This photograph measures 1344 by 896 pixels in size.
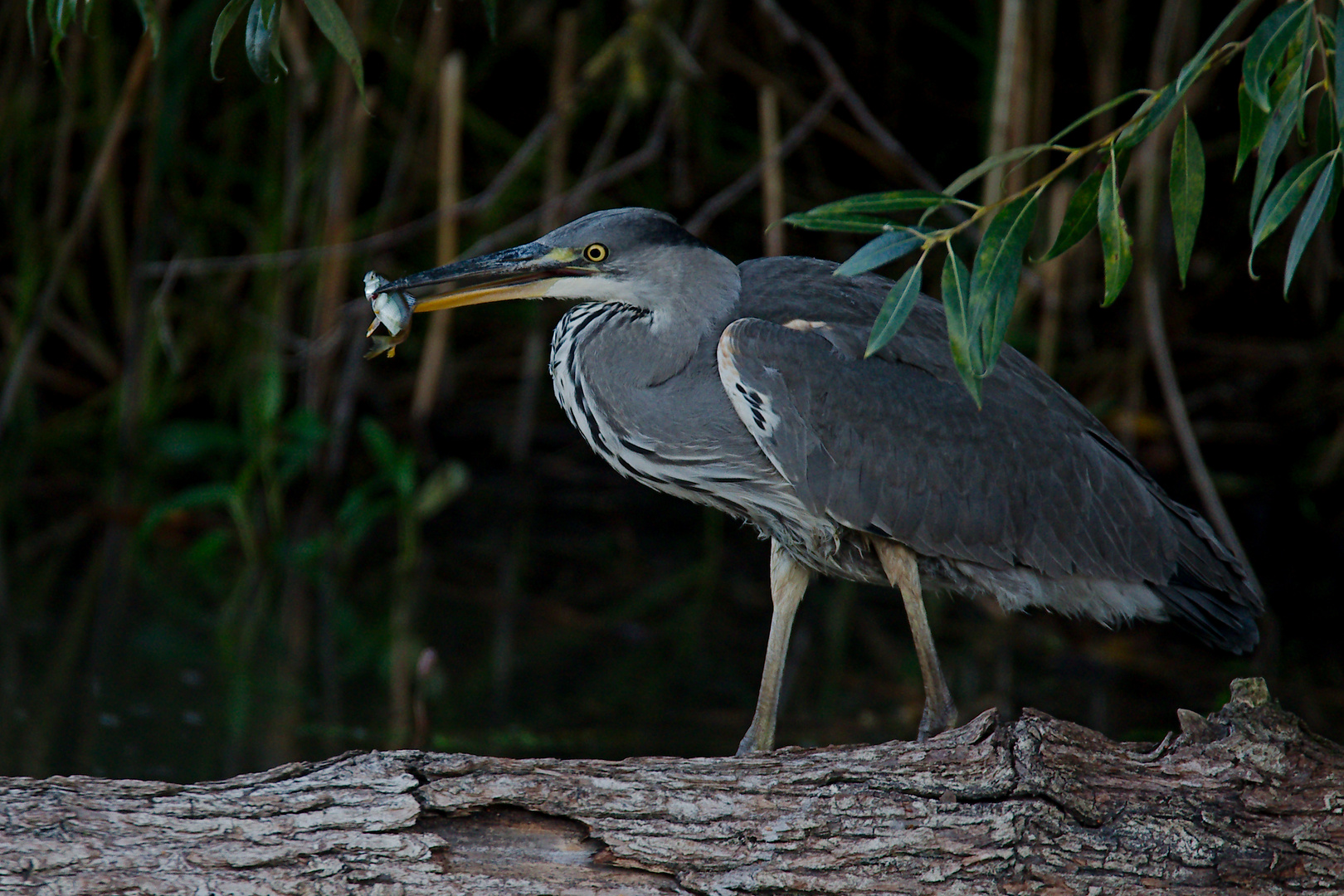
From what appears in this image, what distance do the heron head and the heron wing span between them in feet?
0.56

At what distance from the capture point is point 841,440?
3.23m

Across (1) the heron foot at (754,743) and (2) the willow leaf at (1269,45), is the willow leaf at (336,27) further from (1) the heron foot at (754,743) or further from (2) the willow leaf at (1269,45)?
(1) the heron foot at (754,743)

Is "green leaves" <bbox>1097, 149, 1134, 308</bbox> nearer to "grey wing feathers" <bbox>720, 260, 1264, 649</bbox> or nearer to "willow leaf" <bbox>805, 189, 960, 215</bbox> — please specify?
"willow leaf" <bbox>805, 189, 960, 215</bbox>

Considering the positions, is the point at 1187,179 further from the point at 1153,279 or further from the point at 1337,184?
the point at 1153,279

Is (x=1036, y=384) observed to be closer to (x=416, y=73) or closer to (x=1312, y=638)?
(x=1312, y=638)

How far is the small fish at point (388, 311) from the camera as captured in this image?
2.76m

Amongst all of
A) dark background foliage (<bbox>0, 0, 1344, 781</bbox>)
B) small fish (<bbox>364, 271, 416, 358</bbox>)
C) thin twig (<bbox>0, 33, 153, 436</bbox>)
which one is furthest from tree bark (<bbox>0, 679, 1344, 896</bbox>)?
thin twig (<bbox>0, 33, 153, 436</bbox>)

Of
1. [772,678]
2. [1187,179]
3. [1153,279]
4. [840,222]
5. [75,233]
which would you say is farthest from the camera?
[75,233]

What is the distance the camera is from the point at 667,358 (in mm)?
3215

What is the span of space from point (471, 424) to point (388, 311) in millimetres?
4404

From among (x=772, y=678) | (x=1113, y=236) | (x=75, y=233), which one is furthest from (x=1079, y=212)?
(x=75, y=233)

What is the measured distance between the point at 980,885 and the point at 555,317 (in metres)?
4.96

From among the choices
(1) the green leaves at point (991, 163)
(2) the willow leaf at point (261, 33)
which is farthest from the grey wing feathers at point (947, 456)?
(2) the willow leaf at point (261, 33)

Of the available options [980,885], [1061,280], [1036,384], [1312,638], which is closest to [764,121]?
[1061,280]
